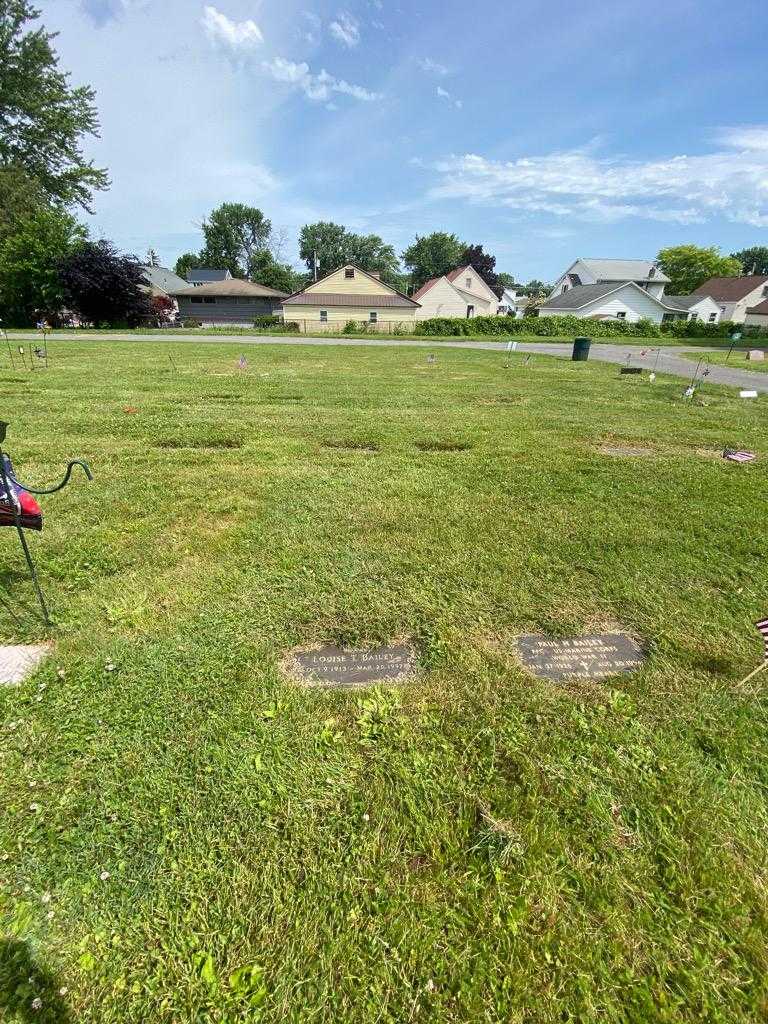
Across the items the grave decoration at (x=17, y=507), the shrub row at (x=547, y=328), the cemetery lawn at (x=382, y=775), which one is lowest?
the cemetery lawn at (x=382, y=775)

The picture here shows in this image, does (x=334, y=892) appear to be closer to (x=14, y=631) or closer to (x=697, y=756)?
(x=697, y=756)

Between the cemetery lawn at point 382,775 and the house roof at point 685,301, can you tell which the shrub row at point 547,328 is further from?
the cemetery lawn at point 382,775

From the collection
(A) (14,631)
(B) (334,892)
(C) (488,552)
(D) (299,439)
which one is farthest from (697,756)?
(D) (299,439)

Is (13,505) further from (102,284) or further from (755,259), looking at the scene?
(755,259)

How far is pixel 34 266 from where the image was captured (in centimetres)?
3225

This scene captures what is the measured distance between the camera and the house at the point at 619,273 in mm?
51062

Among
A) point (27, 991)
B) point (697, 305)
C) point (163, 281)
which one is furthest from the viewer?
point (163, 281)

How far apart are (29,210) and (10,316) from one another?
9096mm

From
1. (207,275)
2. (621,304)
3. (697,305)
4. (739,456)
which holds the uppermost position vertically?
(207,275)

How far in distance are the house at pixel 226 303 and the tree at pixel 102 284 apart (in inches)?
438

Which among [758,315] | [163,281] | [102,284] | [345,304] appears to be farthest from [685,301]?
[163,281]

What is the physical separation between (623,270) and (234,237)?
2325 inches

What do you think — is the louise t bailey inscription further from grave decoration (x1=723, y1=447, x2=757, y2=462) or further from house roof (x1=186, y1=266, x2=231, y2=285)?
house roof (x1=186, y1=266, x2=231, y2=285)

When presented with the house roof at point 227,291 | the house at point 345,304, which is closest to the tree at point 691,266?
the house at point 345,304
